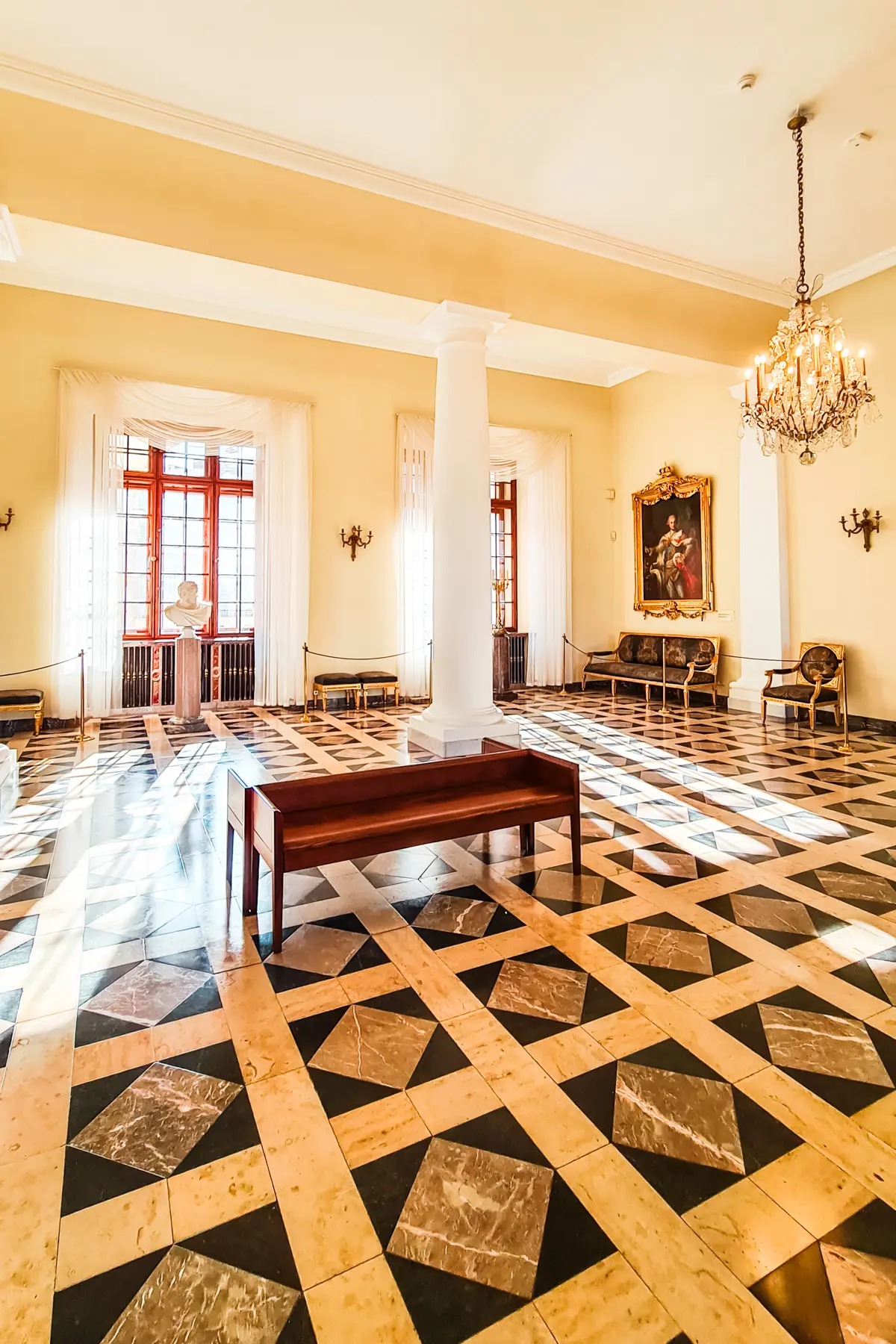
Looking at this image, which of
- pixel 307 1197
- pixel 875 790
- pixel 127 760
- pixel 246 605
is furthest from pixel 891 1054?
pixel 246 605

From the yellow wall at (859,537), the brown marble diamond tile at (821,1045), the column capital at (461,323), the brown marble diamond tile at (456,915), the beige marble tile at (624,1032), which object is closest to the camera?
the brown marble diamond tile at (821,1045)

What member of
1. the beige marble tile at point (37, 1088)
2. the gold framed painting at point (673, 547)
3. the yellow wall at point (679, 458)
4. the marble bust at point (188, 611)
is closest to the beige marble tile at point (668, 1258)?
the beige marble tile at point (37, 1088)

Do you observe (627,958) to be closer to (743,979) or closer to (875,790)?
(743,979)

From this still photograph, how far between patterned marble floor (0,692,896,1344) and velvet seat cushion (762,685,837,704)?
13.6 feet

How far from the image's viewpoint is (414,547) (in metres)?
10.8

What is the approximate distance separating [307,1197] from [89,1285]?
50cm

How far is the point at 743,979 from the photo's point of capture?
9.14 ft

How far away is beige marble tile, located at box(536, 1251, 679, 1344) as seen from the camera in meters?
1.42

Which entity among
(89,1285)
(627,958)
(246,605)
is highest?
(246,605)

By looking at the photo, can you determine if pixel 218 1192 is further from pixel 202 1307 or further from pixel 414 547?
pixel 414 547

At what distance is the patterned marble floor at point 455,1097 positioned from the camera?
4.95 ft

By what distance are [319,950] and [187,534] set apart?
8.71m

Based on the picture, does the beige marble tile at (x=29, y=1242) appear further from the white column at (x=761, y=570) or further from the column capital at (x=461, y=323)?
the white column at (x=761, y=570)

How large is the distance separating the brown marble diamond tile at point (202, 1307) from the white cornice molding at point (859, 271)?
10080 millimetres
